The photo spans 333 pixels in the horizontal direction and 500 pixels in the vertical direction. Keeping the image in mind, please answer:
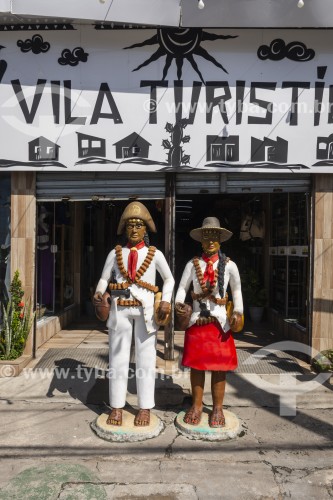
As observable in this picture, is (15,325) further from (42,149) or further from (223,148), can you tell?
(223,148)

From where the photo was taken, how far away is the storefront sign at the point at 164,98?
574 centimetres

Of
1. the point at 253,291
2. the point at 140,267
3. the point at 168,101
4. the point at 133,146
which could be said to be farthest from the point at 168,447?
the point at 253,291

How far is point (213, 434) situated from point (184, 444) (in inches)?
11.7

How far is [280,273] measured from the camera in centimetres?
843

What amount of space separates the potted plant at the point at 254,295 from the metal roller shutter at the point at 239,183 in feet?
11.3

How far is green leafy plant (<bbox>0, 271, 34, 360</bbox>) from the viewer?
562cm

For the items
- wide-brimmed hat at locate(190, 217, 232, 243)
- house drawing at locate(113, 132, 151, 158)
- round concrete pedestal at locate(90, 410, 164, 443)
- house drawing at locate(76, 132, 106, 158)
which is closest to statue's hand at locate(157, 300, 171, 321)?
wide-brimmed hat at locate(190, 217, 232, 243)

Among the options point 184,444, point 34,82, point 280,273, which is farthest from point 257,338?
point 34,82

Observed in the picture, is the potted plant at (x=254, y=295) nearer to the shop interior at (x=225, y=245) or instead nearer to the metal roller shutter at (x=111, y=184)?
the shop interior at (x=225, y=245)

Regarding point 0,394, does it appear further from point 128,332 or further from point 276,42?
point 276,42

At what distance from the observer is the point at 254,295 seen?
9.06 metres

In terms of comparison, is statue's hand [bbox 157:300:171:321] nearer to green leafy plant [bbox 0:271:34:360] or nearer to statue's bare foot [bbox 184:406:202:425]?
statue's bare foot [bbox 184:406:202:425]

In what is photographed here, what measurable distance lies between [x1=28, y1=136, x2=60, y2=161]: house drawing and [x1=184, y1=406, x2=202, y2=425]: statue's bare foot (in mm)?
3680

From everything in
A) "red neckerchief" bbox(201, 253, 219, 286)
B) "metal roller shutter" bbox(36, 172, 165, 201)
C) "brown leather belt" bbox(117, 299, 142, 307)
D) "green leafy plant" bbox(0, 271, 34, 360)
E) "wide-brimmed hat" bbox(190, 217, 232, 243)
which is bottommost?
"green leafy plant" bbox(0, 271, 34, 360)
